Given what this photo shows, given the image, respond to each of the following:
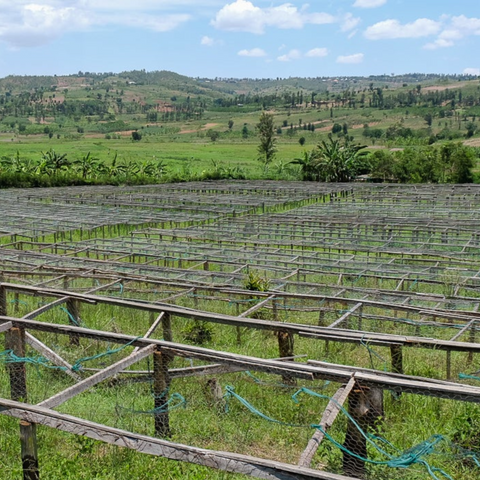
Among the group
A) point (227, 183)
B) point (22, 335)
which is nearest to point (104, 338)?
point (22, 335)

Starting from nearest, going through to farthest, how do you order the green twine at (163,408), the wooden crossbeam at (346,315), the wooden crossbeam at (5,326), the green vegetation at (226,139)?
the green twine at (163,408) → the wooden crossbeam at (5,326) → the wooden crossbeam at (346,315) → the green vegetation at (226,139)

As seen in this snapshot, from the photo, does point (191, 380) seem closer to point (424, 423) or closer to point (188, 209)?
point (424, 423)

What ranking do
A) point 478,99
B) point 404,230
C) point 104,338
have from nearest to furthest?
point 104,338 < point 404,230 < point 478,99

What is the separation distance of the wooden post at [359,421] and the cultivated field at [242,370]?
2 cm

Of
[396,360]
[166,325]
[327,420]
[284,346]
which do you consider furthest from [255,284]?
[327,420]

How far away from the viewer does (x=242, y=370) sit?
25.9 feet

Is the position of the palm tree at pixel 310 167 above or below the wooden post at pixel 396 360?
above

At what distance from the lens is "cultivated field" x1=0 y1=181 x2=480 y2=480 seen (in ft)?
21.4

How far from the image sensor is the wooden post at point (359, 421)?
21.1 ft

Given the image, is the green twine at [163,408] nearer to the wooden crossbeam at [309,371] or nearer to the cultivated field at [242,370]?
the cultivated field at [242,370]

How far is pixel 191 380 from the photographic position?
381 inches

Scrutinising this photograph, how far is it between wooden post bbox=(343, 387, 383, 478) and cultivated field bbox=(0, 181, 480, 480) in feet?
0.05

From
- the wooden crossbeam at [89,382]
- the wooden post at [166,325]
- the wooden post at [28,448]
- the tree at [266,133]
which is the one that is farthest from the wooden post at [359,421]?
the tree at [266,133]

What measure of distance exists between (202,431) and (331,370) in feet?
7.36
